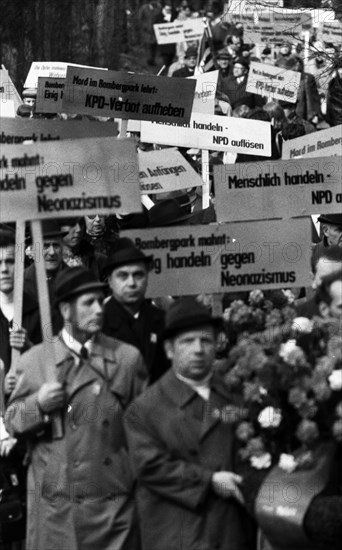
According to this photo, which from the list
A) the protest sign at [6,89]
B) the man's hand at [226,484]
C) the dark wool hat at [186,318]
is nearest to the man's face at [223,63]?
the protest sign at [6,89]

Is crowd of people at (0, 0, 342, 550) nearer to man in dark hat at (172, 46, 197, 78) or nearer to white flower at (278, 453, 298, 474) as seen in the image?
white flower at (278, 453, 298, 474)

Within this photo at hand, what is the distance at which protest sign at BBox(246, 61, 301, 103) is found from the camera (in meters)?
19.6

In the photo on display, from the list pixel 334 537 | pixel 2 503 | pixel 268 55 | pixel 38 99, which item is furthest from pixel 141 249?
pixel 268 55

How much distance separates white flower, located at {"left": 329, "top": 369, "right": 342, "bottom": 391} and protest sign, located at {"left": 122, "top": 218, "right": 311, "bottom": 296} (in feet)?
9.03

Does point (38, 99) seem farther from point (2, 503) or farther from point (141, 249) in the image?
point (2, 503)

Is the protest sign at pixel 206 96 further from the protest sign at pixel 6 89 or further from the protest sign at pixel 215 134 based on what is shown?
the protest sign at pixel 6 89

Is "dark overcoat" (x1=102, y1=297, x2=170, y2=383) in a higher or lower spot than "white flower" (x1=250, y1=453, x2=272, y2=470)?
higher

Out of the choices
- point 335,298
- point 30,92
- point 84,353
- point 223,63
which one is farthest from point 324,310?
point 223,63

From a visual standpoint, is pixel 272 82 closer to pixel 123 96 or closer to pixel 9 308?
pixel 123 96

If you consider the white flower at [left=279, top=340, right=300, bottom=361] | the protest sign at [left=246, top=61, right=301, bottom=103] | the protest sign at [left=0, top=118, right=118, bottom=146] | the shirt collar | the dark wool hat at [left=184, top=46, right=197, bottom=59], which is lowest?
the white flower at [left=279, top=340, right=300, bottom=361]

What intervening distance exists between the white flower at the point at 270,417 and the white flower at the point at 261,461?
15 cm

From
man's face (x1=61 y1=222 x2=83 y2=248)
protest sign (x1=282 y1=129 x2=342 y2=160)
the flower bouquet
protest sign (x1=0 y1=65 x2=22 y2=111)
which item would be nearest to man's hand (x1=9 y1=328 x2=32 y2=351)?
the flower bouquet

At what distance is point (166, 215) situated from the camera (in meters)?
12.3

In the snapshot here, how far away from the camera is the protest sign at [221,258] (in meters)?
10.6
